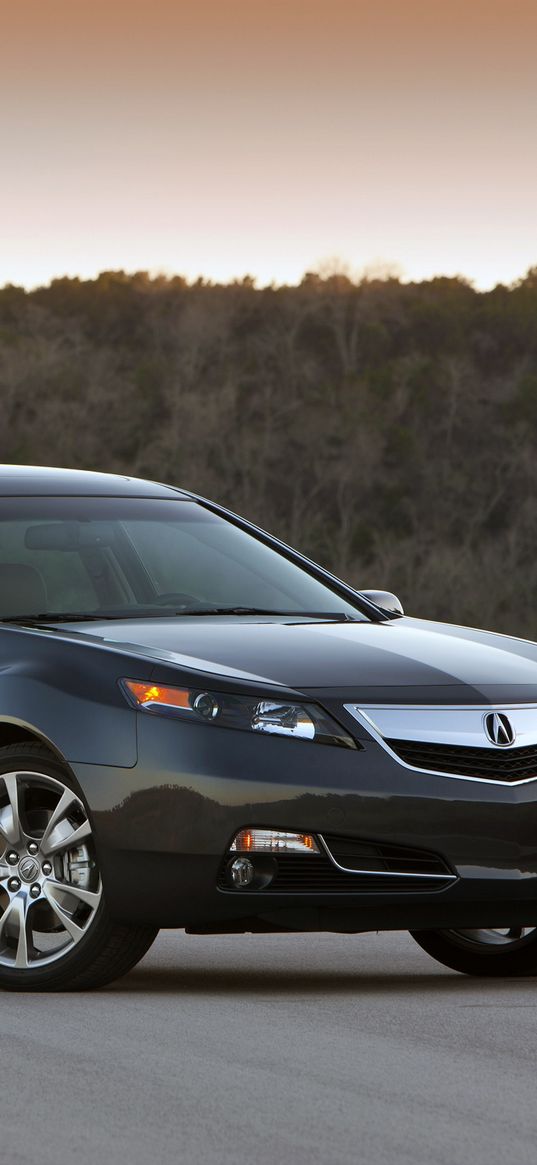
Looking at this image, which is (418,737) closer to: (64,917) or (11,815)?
(64,917)

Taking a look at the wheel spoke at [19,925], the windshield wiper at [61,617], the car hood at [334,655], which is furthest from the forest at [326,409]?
the wheel spoke at [19,925]

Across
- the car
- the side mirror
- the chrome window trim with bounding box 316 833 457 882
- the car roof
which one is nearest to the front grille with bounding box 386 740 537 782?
the car

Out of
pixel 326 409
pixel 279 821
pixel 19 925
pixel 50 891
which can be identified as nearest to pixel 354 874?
pixel 279 821

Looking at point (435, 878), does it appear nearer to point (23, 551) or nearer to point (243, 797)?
point (243, 797)

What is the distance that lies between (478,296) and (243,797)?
8405 cm

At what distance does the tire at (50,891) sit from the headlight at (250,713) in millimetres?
440

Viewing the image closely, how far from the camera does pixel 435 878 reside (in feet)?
21.4

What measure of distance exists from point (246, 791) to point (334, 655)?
0.70 m

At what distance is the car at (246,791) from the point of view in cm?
640

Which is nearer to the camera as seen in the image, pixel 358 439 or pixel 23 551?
pixel 23 551

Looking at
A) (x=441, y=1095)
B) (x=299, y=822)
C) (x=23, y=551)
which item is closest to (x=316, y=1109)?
(x=441, y=1095)

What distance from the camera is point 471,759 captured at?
659 centimetres

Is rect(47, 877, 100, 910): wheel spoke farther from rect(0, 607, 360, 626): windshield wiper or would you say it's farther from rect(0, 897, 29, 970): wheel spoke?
rect(0, 607, 360, 626): windshield wiper

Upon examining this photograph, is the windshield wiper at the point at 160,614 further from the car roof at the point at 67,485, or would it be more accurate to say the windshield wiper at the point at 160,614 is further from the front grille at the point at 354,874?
the front grille at the point at 354,874
